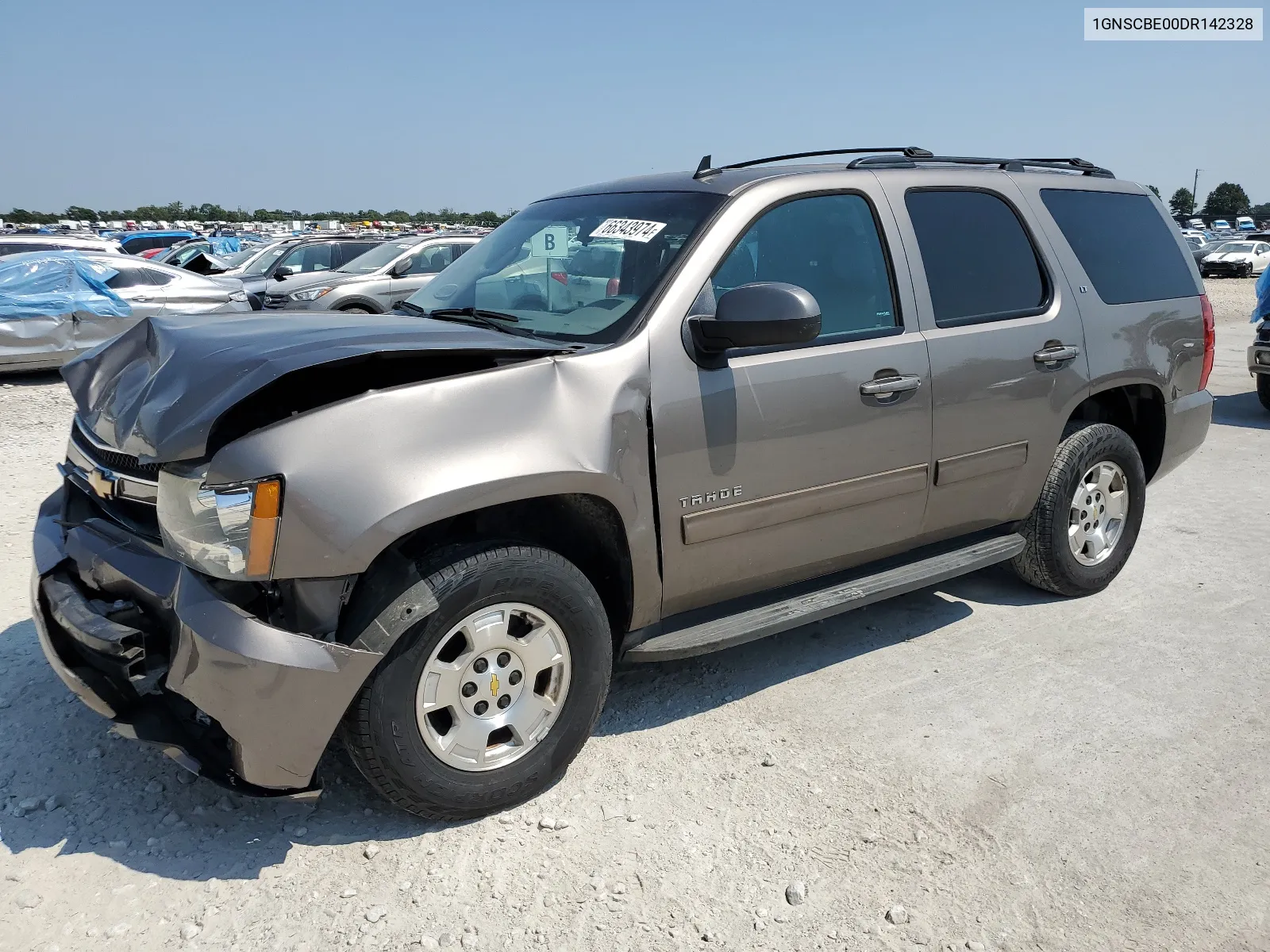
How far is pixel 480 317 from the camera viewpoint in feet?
12.0

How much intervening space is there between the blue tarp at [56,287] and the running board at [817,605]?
32.7 ft

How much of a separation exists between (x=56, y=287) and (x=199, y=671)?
33.6 ft

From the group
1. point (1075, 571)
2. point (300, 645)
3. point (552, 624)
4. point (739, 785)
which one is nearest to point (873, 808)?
point (739, 785)

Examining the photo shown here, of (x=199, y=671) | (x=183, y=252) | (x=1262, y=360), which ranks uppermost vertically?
(x=183, y=252)

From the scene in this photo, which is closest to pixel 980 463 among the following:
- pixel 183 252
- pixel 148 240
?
pixel 183 252

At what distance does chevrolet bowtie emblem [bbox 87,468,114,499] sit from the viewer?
293 centimetres

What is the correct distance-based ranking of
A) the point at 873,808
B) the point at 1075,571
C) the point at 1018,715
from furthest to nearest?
the point at 1075,571
the point at 1018,715
the point at 873,808

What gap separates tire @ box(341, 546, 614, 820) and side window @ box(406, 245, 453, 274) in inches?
430

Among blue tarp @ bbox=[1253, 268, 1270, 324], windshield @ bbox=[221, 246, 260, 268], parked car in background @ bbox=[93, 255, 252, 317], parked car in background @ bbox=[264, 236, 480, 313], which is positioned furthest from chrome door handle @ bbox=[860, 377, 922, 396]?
windshield @ bbox=[221, 246, 260, 268]

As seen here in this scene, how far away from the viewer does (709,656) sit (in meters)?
4.09

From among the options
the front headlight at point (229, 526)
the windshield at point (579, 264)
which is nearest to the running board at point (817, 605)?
the windshield at point (579, 264)

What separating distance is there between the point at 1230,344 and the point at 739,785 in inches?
584

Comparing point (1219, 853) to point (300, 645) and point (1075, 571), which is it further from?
point (300, 645)

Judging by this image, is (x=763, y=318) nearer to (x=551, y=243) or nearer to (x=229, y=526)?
(x=551, y=243)
